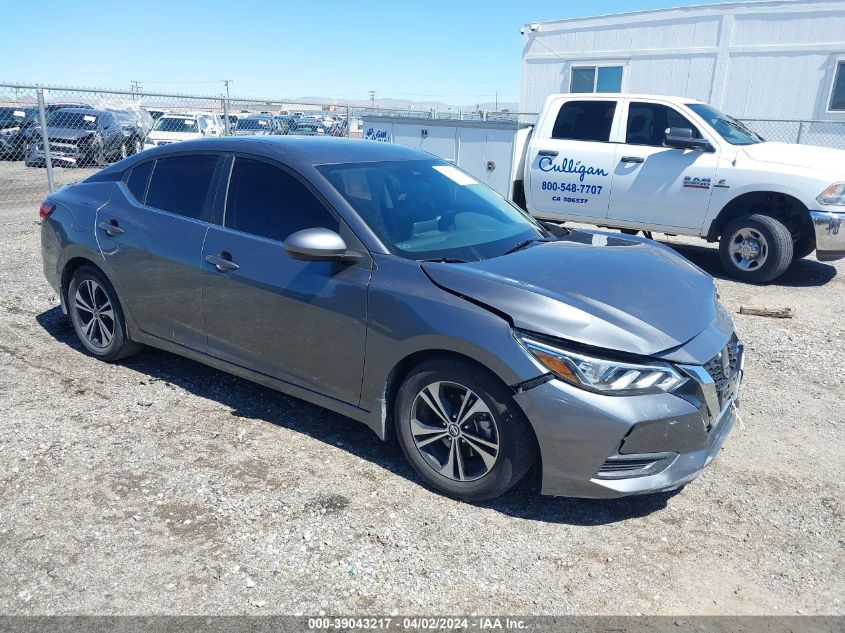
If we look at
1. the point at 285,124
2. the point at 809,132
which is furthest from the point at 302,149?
the point at 285,124

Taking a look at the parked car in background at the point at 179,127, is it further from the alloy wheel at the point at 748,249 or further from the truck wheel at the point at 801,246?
the truck wheel at the point at 801,246

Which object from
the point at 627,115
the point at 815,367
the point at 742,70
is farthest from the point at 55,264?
the point at 742,70

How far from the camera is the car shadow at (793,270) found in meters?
8.02

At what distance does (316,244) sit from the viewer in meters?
3.35

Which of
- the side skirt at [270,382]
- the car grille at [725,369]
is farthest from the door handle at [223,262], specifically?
the car grille at [725,369]

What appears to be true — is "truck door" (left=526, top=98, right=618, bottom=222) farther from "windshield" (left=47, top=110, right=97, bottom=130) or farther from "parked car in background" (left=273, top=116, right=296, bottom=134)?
"parked car in background" (left=273, top=116, right=296, bottom=134)

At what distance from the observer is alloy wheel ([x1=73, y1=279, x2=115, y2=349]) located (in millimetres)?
4785

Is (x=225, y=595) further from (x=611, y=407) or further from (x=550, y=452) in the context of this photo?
(x=611, y=407)

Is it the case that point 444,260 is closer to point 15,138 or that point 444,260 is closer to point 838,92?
point 838,92

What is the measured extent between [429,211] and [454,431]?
1352 mm

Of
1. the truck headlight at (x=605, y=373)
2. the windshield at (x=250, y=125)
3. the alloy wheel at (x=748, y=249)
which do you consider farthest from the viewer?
the windshield at (x=250, y=125)

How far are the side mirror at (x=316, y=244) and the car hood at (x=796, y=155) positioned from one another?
238 inches

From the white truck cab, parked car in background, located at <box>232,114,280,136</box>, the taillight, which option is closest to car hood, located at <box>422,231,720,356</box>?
the taillight

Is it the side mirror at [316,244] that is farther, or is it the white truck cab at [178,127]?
the white truck cab at [178,127]
